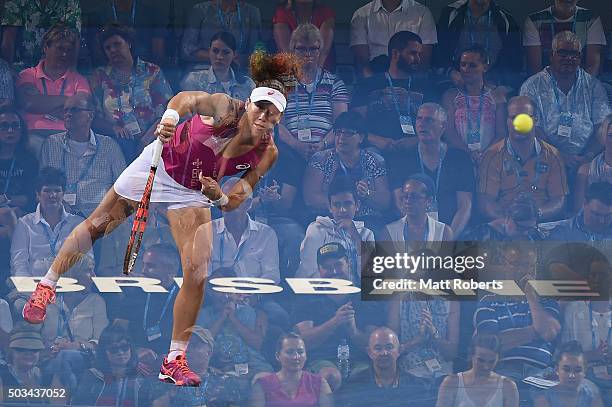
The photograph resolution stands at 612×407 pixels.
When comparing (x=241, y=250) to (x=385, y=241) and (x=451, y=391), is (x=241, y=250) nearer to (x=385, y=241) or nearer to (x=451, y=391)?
(x=385, y=241)

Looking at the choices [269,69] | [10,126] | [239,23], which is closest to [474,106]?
[239,23]

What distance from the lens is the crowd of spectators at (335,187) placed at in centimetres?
672

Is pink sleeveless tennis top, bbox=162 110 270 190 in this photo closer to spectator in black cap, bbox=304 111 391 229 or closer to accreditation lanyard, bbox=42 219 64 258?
spectator in black cap, bbox=304 111 391 229

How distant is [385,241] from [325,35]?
1285mm

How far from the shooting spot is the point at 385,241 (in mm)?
6805

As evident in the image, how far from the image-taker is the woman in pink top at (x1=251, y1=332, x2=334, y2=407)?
6637mm

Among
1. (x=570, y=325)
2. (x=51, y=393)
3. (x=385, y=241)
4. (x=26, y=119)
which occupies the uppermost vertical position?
(x=26, y=119)

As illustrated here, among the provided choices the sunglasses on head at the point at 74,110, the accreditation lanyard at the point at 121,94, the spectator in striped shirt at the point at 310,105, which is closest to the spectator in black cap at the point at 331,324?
the spectator in striped shirt at the point at 310,105

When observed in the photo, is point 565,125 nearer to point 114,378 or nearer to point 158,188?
point 158,188

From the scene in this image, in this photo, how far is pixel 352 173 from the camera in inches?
270

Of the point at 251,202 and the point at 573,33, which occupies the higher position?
the point at 573,33

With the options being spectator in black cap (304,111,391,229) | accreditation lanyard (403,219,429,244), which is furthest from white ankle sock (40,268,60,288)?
accreditation lanyard (403,219,429,244)

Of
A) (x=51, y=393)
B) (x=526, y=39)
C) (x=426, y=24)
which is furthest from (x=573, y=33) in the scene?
(x=51, y=393)

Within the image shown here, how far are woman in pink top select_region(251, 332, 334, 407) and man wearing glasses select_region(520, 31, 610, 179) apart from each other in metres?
2.01
